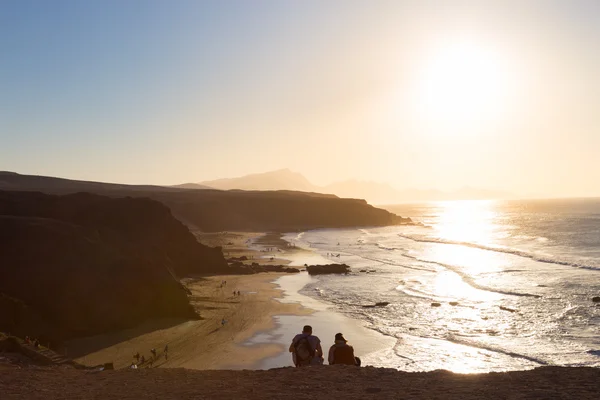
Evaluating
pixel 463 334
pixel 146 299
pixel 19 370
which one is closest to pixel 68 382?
pixel 19 370

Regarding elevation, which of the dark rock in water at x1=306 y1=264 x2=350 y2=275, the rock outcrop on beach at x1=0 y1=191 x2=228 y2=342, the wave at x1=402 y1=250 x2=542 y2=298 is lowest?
the wave at x1=402 y1=250 x2=542 y2=298

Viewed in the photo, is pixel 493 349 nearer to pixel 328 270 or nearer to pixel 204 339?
pixel 204 339

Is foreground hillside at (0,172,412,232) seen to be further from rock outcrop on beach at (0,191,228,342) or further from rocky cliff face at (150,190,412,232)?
rock outcrop on beach at (0,191,228,342)

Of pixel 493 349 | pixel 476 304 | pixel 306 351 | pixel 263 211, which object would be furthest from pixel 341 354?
pixel 263 211

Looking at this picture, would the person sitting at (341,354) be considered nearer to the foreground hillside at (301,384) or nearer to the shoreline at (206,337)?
the foreground hillside at (301,384)

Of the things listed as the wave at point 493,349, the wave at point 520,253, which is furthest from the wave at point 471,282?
the wave at point 493,349

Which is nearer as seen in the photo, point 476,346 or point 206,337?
point 476,346

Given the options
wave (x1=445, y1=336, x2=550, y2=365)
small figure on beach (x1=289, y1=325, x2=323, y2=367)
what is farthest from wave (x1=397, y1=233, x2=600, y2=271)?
small figure on beach (x1=289, y1=325, x2=323, y2=367)
